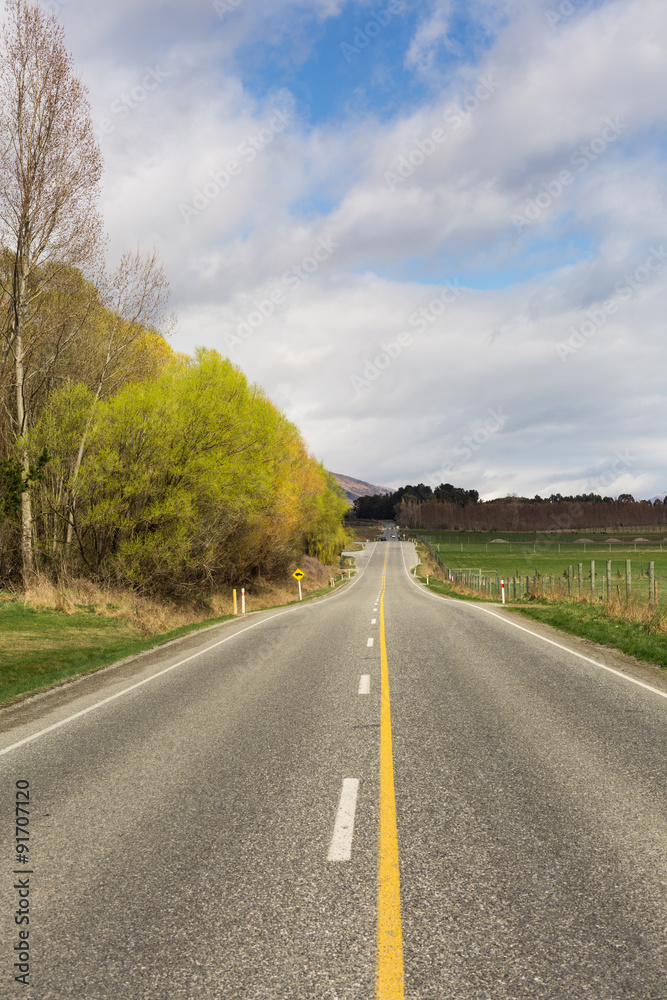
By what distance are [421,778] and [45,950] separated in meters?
3.26

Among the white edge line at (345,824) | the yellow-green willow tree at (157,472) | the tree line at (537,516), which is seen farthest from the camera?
the tree line at (537,516)

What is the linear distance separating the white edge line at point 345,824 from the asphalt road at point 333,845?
2cm

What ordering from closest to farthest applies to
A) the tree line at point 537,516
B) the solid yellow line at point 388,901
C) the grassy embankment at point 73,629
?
the solid yellow line at point 388,901
the grassy embankment at point 73,629
the tree line at point 537,516

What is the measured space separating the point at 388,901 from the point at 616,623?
50.4ft

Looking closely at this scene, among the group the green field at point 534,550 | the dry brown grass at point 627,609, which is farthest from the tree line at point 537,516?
the dry brown grass at point 627,609

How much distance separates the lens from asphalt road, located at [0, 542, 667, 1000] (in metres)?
3.06

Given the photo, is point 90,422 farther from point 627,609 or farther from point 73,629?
point 627,609

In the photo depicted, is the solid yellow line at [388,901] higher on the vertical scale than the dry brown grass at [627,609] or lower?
Result: higher

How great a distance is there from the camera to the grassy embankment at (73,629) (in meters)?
12.4

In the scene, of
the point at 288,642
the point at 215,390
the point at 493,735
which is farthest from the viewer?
the point at 215,390

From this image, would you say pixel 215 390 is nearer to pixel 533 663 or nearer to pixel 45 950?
pixel 533 663

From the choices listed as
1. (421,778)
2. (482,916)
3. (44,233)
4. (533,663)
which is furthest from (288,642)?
(44,233)

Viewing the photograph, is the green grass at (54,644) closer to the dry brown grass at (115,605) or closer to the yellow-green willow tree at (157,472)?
the dry brown grass at (115,605)

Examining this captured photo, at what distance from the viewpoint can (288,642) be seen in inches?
611
